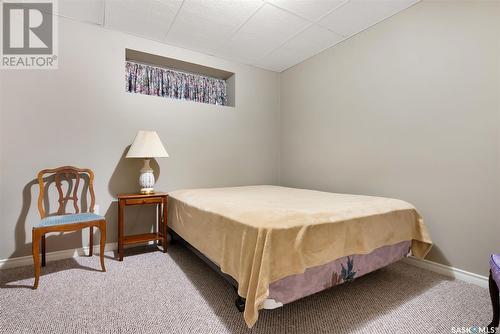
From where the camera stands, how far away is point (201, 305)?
1.53 metres

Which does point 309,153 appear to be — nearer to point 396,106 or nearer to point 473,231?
point 396,106

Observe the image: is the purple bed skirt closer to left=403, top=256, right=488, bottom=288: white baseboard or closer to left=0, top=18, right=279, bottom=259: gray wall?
left=403, top=256, right=488, bottom=288: white baseboard

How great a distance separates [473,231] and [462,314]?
757 mm

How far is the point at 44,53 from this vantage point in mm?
2365

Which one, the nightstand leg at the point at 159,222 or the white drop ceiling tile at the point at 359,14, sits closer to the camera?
the white drop ceiling tile at the point at 359,14

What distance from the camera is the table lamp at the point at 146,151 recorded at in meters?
2.49

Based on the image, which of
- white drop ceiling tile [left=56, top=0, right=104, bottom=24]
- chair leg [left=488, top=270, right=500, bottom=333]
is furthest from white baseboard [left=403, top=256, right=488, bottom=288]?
white drop ceiling tile [left=56, top=0, right=104, bottom=24]

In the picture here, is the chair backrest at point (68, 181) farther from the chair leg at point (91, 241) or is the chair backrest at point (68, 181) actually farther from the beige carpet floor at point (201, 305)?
the beige carpet floor at point (201, 305)

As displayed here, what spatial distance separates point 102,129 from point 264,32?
2124mm

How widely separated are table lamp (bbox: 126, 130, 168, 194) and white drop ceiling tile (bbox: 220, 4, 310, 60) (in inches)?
60.7

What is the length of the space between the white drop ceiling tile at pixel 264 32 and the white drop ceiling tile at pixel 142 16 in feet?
2.51

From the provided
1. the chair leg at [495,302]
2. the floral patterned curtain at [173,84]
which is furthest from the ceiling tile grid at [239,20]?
the chair leg at [495,302]

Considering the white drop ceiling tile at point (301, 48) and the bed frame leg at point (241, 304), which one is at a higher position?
the white drop ceiling tile at point (301, 48)

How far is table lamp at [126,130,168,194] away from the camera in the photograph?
8.18 feet
